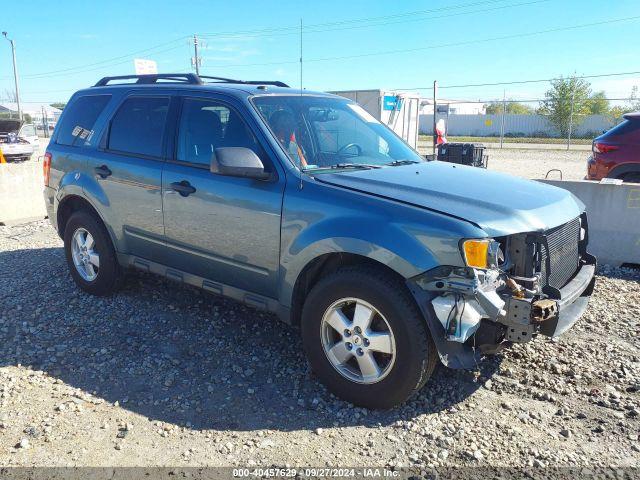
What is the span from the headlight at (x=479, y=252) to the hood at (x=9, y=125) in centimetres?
1991

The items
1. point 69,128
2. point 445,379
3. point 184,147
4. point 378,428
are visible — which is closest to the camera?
point 378,428

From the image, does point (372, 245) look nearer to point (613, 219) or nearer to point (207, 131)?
point (207, 131)

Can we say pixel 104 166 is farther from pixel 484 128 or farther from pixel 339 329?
pixel 484 128

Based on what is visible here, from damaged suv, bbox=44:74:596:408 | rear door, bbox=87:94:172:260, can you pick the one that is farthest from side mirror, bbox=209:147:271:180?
rear door, bbox=87:94:172:260

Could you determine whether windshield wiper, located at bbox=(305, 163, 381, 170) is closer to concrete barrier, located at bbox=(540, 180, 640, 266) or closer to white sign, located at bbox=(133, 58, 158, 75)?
concrete barrier, located at bbox=(540, 180, 640, 266)

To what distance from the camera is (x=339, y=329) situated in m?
3.37

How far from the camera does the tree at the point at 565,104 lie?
32513mm

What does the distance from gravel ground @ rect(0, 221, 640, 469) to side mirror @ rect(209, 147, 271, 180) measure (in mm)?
1442

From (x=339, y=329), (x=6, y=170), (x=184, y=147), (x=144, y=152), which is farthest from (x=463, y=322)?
(x=6, y=170)

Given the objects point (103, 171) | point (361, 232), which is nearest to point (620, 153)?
point (361, 232)

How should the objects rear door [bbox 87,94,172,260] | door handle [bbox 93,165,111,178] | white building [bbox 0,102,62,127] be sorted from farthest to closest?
white building [bbox 0,102,62,127] → door handle [bbox 93,165,111,178] → rear door [bbox 87,94,172,260]

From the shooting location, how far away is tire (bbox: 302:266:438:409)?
308cm

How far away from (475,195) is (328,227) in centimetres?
95

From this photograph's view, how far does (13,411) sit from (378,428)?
2.31 m
